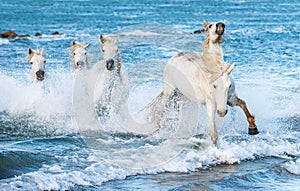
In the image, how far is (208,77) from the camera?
32.0 ft

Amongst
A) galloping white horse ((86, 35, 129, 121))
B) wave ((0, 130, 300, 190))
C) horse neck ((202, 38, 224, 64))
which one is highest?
horse neck ((202, 38, 224, 64))

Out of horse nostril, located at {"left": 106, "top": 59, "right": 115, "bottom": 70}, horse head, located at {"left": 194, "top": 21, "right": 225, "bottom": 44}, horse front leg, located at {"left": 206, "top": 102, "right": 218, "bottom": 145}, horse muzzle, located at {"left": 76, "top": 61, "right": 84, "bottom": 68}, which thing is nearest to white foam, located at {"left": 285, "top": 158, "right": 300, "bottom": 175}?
horse front leg, located at {"left": 206, "top": 102, "right": 218, "bottom": 145}

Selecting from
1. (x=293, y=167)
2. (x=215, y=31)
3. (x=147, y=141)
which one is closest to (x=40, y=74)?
(x=147, y=141)

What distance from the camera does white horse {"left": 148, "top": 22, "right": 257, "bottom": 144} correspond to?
9.23 metres

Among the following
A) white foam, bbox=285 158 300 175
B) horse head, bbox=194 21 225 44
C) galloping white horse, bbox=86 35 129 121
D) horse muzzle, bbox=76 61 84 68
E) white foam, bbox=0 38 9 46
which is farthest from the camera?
white foam, bbox=0 38 9 46

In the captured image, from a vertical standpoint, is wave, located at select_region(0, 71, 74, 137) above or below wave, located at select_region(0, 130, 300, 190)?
above

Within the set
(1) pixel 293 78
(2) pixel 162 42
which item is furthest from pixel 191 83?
(2) pixel 162 42

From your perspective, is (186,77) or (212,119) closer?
(212,119)

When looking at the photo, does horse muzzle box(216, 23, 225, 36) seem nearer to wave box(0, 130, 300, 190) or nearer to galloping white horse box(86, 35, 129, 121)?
wave box(0, 130, 300, 190)

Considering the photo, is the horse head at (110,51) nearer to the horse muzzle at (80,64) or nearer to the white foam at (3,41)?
the horse muzzle at (80,64)

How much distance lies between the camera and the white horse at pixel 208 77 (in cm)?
923

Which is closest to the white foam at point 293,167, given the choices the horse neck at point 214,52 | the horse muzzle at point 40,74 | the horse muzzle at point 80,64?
the horse neck at point 214,52

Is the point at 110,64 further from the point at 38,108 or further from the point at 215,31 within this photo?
the point at 38,108

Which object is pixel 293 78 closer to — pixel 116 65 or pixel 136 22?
pixel 116 65
